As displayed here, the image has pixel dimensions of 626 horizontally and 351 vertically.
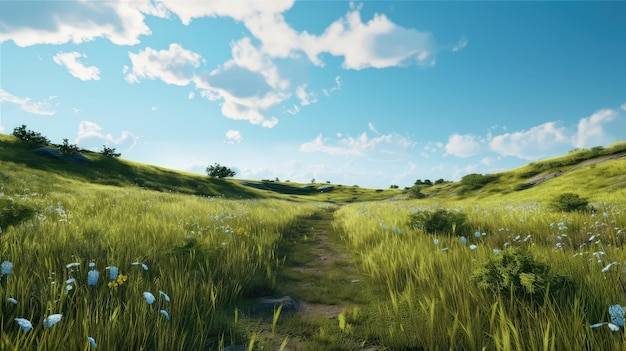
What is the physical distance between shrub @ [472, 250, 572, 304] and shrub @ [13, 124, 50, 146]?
6728 centimetres

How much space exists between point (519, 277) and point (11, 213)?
8.01 meters

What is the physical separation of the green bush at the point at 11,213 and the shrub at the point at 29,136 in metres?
60.6

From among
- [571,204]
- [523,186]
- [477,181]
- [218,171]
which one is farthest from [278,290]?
[218,171]

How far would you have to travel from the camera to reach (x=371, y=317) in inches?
154

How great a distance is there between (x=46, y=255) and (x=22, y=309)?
1.74 metres

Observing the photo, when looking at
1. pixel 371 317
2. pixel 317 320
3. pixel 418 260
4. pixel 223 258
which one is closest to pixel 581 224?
pixel 418 260

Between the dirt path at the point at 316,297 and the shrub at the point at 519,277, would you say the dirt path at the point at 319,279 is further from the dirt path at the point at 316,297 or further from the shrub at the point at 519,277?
the shrub at the point at 519,277

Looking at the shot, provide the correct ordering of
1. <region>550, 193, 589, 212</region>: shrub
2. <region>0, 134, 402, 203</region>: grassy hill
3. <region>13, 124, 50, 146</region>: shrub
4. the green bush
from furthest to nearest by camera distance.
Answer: <region>13, 124, 50, 146</region>: shrub → <region>0, 134, 402, 203</region>: grassy hill → <region>550, 193, 589, 212</region>: shrub → the green bush

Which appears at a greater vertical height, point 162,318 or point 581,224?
point 581,224

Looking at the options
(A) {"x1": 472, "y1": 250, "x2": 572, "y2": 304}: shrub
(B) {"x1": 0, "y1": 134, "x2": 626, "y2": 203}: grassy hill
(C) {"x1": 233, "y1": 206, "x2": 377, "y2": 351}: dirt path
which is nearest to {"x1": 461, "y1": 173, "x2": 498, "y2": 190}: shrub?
(B) {"x1": 0, "y1": 134, "x2": 626, "y2": 203}: grassy hill

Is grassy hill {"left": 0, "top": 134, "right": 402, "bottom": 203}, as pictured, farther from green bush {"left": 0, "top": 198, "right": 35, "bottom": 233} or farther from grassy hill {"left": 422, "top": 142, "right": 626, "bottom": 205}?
grassy hill {"left": 422, "top": 142, "right": 626, "bottom": 205}

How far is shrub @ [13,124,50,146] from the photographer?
52.7 m

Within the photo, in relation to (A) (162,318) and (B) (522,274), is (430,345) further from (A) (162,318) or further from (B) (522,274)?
(A) (162,318)

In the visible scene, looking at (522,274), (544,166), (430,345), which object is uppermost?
(544,166)
